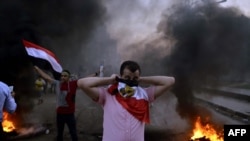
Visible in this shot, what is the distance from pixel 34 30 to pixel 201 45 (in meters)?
5.47

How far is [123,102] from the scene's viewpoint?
2.92 m

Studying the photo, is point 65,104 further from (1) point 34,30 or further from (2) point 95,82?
(1) point 34,30

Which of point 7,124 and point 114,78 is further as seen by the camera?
point 7,124

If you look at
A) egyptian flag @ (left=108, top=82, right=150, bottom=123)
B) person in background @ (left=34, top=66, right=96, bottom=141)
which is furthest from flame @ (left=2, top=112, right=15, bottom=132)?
egyptian flag @ (left=108, top=82, right=150, bottom=123)

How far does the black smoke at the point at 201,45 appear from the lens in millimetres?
11141

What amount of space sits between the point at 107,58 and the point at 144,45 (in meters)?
7.88

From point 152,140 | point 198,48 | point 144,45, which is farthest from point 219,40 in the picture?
point 152,140

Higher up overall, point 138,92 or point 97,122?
point 138,92

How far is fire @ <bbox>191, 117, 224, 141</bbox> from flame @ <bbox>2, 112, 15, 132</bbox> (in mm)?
4569

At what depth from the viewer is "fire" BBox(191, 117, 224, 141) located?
768cm

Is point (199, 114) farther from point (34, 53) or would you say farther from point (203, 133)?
point (34, 53)

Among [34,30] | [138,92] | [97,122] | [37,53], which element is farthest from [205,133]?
[34,30]

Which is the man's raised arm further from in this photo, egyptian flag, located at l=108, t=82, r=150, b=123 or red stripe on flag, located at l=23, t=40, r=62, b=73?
red stripe on flag, located at l=23, t=40, r=62, b=73

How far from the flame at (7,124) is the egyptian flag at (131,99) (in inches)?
243
